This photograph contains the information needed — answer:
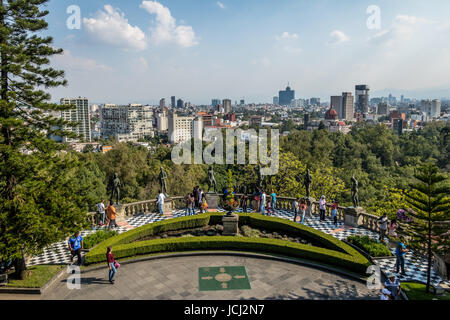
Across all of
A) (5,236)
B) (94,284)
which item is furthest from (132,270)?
(5,236)

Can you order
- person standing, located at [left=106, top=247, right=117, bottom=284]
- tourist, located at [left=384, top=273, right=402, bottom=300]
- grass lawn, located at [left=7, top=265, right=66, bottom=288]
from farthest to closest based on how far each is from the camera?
person standing, located at [left=106, top=247, right=117, bottom=284]
grass lawn, located at [left=7, top=265, right=66, bottom=288]
tourist, located at [left=384, top=273, right=402, bottom=300]

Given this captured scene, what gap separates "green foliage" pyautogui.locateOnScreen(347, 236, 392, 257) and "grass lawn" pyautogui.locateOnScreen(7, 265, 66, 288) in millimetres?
15326

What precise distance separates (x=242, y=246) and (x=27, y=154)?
37.9 ft

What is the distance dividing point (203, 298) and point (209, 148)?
49422 millimetres

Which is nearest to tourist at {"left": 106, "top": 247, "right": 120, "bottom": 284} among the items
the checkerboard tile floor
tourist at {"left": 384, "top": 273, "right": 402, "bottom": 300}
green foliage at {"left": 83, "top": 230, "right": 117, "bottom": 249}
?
the checkerboard tile floor

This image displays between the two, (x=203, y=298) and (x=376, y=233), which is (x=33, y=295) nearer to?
(x=203, y=298)

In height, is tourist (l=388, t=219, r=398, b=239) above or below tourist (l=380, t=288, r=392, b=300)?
above

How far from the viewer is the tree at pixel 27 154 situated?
1356 centimetres

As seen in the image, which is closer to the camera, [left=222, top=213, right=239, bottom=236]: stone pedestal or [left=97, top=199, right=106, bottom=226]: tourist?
[left=222, top=213, right=239, bottom=236]: stone pedestal

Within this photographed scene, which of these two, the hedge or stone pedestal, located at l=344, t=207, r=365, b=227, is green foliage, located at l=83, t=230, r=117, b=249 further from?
stone pedestal, located at l=344, t=207, r=365, b=227

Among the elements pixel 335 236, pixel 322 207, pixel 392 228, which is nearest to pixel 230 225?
pixel 335 236

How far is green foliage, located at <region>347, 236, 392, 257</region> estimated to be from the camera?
56.8 ft

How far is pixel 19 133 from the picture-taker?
14477 millimetres

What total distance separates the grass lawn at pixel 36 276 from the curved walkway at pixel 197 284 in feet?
1.87
